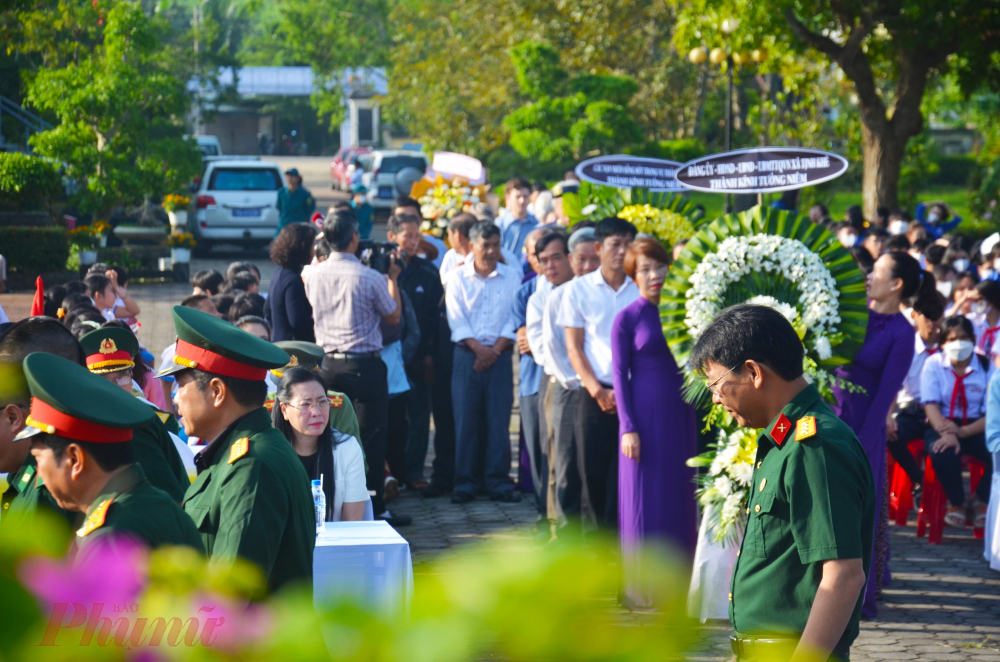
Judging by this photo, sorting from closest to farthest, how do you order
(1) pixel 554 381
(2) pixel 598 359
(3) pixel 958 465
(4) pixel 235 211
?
(2) pixel 598 359
(1) pixel 554 381
(3) pixel 958 465
(4) pixel 235 211

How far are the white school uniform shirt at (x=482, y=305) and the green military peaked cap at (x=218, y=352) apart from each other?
512cm

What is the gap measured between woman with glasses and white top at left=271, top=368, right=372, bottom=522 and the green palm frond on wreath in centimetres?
181

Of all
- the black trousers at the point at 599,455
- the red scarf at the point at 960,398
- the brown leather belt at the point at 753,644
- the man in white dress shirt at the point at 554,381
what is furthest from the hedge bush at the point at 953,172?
the brown leather belt at the point at 753,644

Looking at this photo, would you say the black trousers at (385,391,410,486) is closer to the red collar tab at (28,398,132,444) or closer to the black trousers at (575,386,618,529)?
the black trousers at (575,386,618,529)

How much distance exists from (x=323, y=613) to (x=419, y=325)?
794 cm

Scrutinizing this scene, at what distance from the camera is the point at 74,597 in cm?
95

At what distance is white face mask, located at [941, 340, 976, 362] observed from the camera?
795 cm

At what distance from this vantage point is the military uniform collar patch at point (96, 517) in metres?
2.17

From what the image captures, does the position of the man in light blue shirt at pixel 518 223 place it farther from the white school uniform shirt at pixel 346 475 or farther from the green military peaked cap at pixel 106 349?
the green military peaked cap at pixel 106 349

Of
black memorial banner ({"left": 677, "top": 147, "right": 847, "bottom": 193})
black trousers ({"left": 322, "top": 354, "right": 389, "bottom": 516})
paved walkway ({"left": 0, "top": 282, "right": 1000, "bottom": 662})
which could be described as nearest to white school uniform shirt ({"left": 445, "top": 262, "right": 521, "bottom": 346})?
black trousers ({"left": 322, "top": 354, "right": 389, "bottom": 516})

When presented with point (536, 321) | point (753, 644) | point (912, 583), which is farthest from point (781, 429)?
point (536, 321)

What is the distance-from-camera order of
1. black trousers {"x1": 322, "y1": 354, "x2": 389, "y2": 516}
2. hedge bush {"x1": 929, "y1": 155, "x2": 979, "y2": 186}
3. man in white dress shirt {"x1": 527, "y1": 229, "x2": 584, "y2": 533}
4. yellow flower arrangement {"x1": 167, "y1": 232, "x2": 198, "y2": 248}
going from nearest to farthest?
1. man in white dress shirt {"x1": 527, "y1": 229, "x2": 584, "y2": 533}
2. black trousers {"x1": 322, "y1": 354, "x2": 389, "y2": 516}
3. yellow flower arrangement {"x1": 167, "y1": 232, "x2": 198, "y2": 248}
4. hedge bush {"x1": 929, "y1": 155, "x2": 979, "y2": 186}

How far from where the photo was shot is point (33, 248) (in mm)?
16797

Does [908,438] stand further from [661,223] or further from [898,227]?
[898,227]
